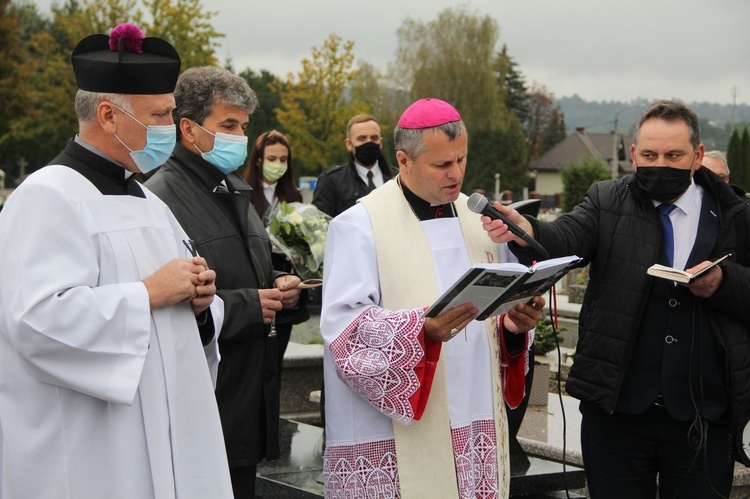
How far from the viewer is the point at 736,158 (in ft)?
56.5

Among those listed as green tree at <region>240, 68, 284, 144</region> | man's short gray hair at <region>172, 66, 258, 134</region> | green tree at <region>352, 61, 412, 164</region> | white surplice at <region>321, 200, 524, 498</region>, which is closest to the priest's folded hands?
white surplice at <region>321, 200, 524, 498</region>

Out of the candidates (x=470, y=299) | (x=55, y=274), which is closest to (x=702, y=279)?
(x=470, y=299)

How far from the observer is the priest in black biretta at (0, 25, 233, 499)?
2645 millimetres

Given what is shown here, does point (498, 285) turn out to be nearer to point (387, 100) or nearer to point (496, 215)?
point (496, 215)

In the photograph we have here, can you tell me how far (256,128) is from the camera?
48094 mm

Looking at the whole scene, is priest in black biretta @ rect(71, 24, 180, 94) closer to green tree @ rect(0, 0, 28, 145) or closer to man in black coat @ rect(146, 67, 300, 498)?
man in black coat @ rect(146, 67, 300, 498)

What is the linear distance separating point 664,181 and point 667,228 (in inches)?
8.7

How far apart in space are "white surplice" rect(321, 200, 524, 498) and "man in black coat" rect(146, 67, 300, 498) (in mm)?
381

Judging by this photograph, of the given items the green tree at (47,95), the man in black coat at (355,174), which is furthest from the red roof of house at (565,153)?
the man in black coat at (355,174)

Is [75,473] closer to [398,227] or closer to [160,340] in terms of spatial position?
[160,340]

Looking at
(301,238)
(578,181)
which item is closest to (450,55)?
(578,181)

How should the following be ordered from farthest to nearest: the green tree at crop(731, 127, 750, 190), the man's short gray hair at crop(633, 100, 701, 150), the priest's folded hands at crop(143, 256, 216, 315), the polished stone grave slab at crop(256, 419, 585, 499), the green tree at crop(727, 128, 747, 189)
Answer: the green tree at crop(731, 127, 750, 190), the green tree at crop(727, 128, 747, 189), the polished stone grave slab at crop(256, 419, 585, 499), the man's short gray hair at crop(633, 100, 701, 150), the priest's folded hands at crop(143, 256, 216, 315)

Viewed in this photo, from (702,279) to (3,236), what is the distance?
8.41 feet

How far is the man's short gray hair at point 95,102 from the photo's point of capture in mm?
2969
